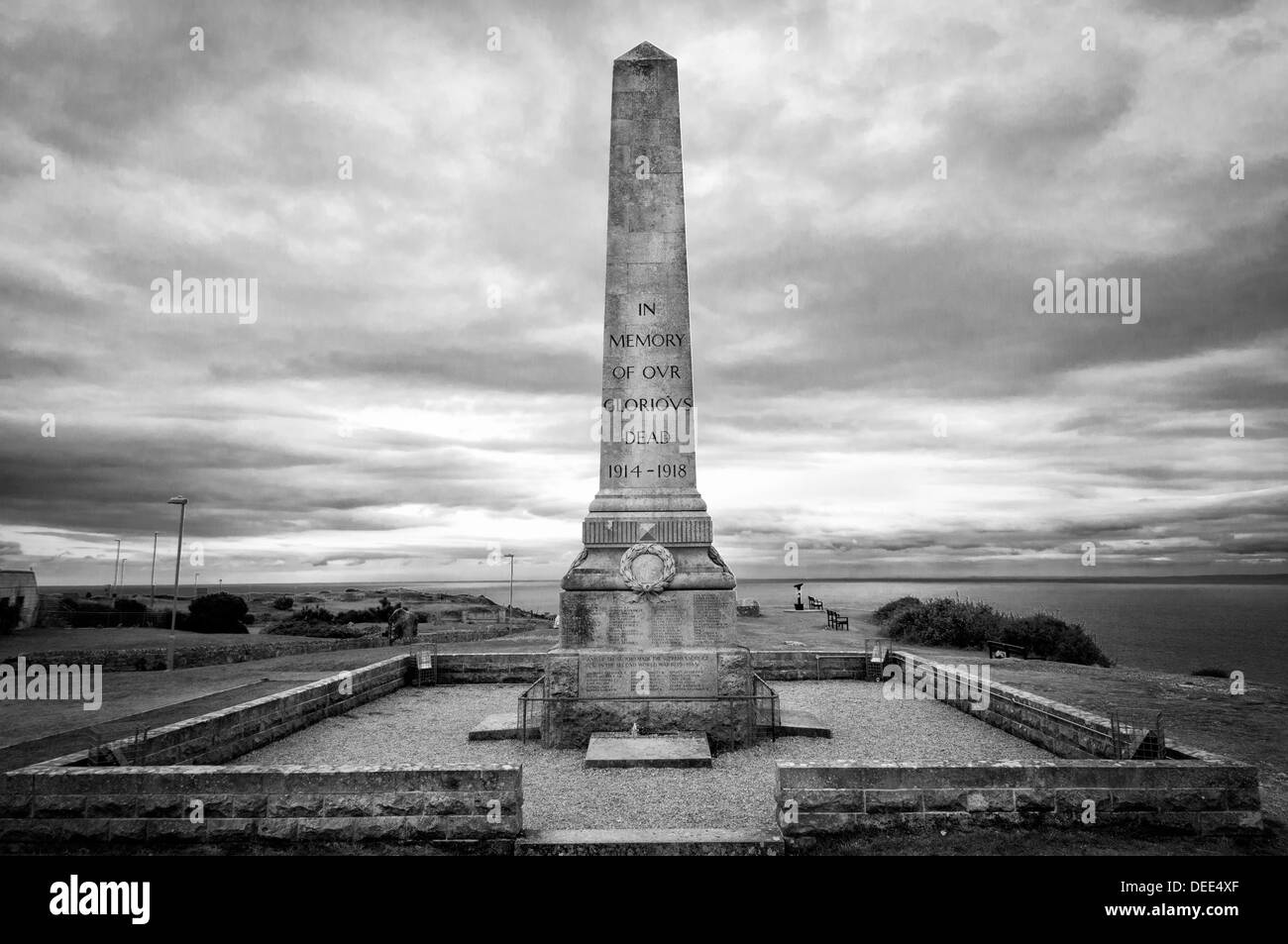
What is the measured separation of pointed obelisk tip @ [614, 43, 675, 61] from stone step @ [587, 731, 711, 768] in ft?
34.4

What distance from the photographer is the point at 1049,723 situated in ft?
33.9

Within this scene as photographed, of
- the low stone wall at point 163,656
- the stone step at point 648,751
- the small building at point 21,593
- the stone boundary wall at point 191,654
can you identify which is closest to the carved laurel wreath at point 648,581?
the stone step at point 648,751

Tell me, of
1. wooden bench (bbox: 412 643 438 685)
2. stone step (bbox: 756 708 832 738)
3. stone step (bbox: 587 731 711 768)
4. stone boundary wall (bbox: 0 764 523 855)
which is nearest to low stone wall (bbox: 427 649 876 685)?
wooden bench (bbox: 412 643 438 685)

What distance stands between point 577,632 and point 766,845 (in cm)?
521

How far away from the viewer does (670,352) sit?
11.6 metres

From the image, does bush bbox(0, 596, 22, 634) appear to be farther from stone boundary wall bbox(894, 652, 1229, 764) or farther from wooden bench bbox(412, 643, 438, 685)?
stone boundary wall bbox(894, 652, 1229, 764)

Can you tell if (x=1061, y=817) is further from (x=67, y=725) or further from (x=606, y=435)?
(x=67, y=725)

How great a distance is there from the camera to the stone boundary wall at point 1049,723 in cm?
879

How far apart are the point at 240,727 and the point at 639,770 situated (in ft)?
18.2

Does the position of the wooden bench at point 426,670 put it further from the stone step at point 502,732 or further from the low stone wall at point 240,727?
the stone step at point 502,732

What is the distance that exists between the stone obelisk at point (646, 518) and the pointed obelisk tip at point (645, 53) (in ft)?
0.09

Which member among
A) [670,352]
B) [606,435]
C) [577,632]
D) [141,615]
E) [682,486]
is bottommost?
[141,615]

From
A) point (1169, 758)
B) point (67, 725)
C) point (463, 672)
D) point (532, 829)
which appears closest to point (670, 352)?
point (532, 829)

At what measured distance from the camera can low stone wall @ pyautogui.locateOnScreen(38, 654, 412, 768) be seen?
27.5 ft
